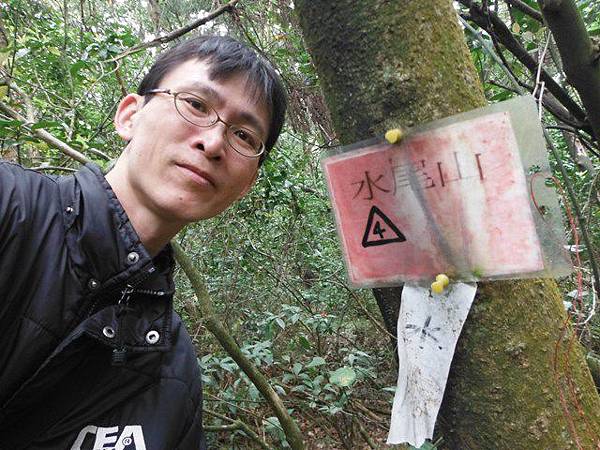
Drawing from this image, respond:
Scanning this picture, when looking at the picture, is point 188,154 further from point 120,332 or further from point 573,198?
point 573,198

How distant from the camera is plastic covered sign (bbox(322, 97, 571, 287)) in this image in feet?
2.05

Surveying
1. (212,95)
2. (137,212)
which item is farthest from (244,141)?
(137,212)

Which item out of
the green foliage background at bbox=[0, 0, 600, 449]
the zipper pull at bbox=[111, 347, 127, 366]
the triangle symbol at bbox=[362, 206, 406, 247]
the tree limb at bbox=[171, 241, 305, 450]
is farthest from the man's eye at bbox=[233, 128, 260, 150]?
the green foliage background at bbox=[0, 0, 600, 449]

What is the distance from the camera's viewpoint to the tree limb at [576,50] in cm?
94

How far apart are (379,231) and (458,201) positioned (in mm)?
152

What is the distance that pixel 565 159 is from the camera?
286 centimetres

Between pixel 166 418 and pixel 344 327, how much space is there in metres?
2.27

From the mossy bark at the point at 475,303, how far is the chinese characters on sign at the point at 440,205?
0.04m

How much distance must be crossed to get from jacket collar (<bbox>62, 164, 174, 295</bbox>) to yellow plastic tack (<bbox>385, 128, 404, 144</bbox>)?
55 cm

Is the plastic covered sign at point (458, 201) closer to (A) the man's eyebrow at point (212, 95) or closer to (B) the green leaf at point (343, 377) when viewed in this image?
(A) the man's eyebrow at point (212, 95)

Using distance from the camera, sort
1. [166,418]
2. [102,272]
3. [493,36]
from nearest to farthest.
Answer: [102,272] → [166,418] → [493,36]

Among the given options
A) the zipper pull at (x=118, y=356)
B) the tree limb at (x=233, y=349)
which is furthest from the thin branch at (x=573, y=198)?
the tree limb at (x=233, y=349)

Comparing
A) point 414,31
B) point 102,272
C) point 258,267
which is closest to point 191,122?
point 102,272

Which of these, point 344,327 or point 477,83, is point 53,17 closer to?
point 344,327
